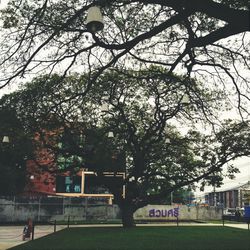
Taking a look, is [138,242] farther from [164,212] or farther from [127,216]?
[164,212]

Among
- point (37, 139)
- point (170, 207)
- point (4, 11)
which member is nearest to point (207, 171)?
point (37, 139)

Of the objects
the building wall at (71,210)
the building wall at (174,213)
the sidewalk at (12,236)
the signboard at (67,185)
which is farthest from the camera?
the signboard at (67,185)

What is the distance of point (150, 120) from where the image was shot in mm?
30641

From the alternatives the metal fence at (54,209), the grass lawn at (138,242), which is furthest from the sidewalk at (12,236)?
the metal fence at (54,209)

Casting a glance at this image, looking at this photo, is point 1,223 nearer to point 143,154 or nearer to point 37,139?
point 37,139

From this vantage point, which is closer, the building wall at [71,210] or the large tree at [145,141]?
the large tree at [145,141]

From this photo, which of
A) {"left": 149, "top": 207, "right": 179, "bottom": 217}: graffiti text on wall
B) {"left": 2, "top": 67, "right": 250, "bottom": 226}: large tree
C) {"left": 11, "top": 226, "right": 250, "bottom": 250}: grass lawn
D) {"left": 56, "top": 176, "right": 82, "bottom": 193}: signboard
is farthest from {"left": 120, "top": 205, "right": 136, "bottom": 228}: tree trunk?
{"left": 56, "top": 176, "right": 82, "bottom": 193}: signboard

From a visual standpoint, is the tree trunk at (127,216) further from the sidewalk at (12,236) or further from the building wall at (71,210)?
the building wall at (71,210)

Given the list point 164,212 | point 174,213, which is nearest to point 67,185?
point 164,212

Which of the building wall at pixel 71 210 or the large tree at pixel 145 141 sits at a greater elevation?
the large tree at pixel 145 141

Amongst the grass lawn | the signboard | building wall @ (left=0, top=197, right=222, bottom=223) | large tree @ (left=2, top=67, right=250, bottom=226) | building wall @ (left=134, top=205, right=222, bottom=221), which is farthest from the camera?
the signboard

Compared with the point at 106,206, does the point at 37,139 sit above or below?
above

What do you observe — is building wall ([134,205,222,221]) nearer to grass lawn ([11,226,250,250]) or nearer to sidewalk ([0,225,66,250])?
sidewalk ([0,225,66,250])

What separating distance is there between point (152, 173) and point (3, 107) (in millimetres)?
19737
